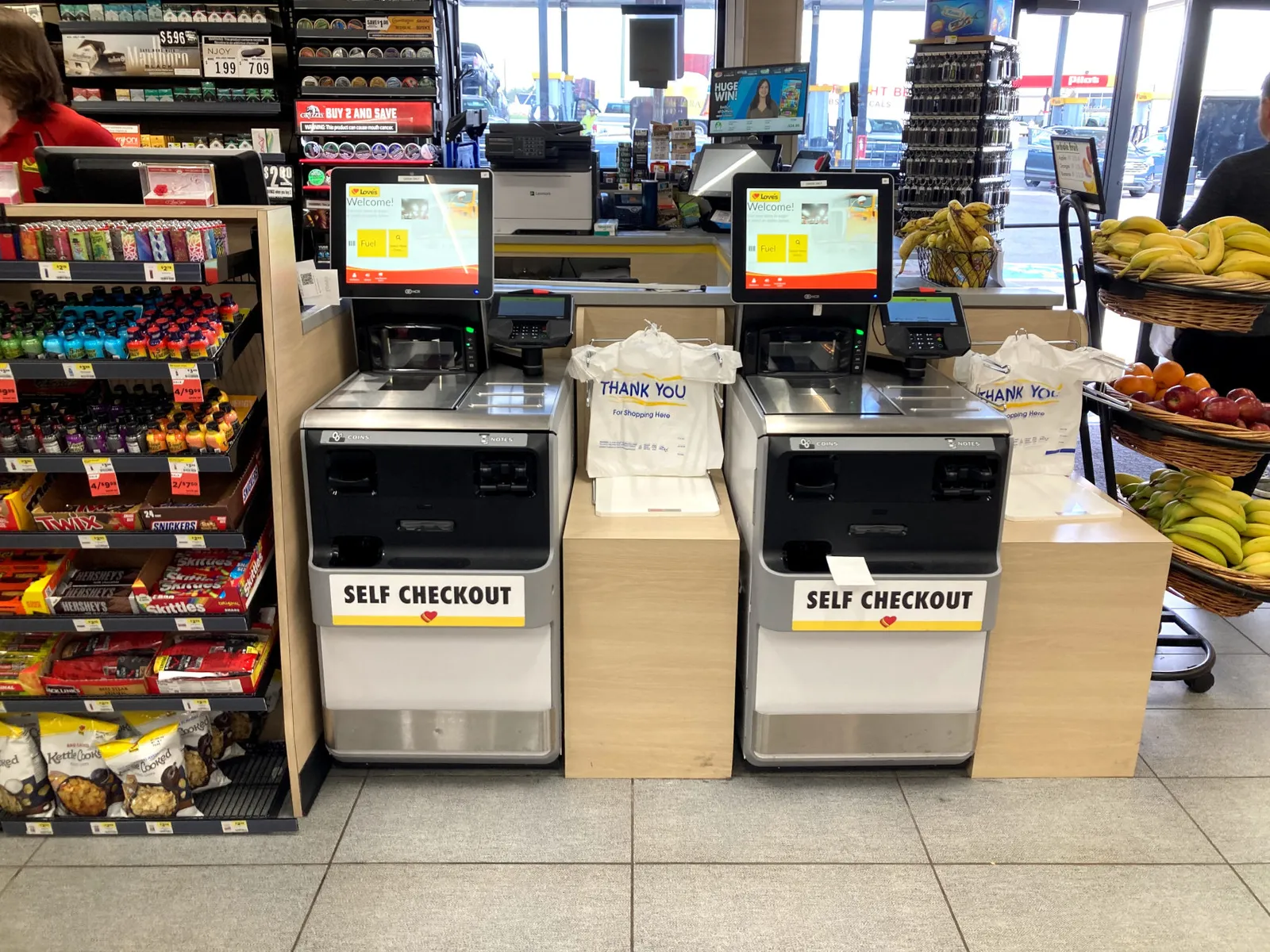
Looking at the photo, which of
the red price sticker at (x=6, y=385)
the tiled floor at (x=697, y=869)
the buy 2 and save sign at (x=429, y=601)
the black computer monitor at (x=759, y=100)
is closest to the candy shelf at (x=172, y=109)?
the black computer monitor at (x=759, y=100)

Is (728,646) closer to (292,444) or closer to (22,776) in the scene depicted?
(292,444)

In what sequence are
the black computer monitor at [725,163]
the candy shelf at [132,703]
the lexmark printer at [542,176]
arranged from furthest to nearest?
the black computer monitor at [725,163] → the lexmark printer at [542,176] → the candy shelf at [132,703]

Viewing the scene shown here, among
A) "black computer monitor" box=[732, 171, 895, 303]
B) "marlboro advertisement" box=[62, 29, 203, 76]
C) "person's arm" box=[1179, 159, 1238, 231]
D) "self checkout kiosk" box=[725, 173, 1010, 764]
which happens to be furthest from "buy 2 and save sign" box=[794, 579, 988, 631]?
"marlboro advertisement" box=[62, 29, 203, 76]

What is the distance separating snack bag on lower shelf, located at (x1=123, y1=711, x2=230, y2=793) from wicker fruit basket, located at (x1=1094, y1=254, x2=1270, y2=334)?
109 inches

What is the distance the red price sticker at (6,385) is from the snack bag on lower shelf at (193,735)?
0.78 metres

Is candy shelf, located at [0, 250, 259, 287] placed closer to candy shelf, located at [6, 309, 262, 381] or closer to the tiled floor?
candy shelf, located at [6, 309, 262, 381]

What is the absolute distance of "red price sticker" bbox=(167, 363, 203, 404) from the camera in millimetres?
1956

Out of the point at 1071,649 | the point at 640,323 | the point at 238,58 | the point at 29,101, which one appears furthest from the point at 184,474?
the point at 238,58

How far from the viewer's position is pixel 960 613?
2.30 metres

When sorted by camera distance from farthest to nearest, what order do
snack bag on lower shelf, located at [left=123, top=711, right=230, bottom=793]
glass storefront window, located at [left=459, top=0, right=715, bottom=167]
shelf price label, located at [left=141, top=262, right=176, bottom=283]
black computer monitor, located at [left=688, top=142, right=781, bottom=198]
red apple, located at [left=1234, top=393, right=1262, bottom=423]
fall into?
glass storefront window, located at [left=459, top=0, right=715, bottom=167] < black computer monitor, located at [left=688, top=142, right=781, bottom=198] < red apple, located at [left=1234, top=393, right=1262, bottom=423] < snack bag on lower shelf, located at [left=123, top=711, right=230, bottom=793] < shelf price label, located at [left=141, top=262, right=176, bottom=283]

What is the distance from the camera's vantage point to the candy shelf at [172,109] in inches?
221

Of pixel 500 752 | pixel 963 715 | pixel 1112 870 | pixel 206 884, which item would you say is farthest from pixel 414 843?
pixel 1112 870

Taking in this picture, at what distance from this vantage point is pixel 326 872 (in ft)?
7.14

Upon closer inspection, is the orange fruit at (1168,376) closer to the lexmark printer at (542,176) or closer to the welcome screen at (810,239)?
the welcome screen at (810,239)
